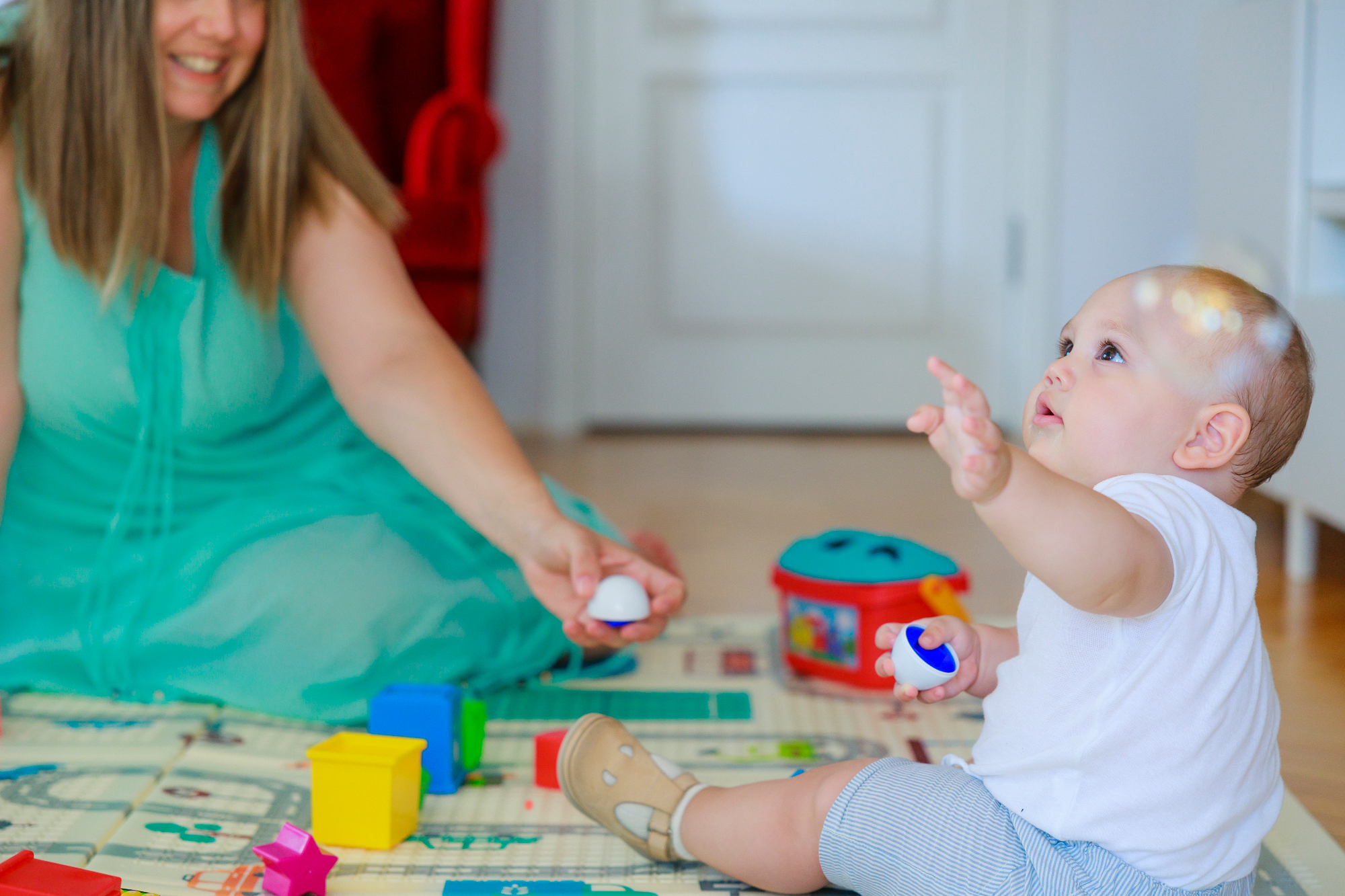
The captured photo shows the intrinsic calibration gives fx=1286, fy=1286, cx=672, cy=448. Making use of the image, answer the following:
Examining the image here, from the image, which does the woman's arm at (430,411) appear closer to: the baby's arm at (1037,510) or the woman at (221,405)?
the woman at (221,405)

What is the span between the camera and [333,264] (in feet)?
3.58

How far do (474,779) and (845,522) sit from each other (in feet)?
3.43

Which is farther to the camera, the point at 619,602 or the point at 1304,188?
the point at 1304,188

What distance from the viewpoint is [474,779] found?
909 millimetres

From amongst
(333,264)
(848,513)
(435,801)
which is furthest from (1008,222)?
(435,801)

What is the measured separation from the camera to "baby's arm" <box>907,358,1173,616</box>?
0.53m

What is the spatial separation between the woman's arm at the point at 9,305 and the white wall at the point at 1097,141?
1.75 metres

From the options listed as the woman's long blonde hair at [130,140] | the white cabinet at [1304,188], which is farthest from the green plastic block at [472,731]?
the white cabinet at [1304,188]

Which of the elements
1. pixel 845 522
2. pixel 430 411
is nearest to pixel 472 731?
pixel 430 411

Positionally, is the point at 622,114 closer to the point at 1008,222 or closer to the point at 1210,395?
the point at 1008,222

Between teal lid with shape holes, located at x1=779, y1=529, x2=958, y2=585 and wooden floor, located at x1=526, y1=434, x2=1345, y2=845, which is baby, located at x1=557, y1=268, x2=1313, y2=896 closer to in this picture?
wooden floor, located at x1=526, y1=434, x2=1345, y2=845

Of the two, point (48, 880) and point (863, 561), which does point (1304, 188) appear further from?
point (48, 880)

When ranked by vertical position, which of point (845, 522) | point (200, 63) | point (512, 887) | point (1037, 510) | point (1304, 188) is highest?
point (200, 63)

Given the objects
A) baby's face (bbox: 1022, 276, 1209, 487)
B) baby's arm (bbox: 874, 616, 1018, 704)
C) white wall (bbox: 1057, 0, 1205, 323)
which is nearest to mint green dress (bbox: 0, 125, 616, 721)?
baby's arm (bbox: 874, 616, 1018, 704)
